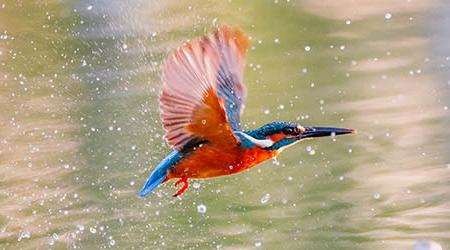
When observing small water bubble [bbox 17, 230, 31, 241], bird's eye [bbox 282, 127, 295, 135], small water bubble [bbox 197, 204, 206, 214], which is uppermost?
bird's eye [bbox 282, 127, 295, 135]

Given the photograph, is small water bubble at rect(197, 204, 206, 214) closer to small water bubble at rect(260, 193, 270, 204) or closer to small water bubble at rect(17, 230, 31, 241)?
small water bubble at rect(260, 193, 270, 204)

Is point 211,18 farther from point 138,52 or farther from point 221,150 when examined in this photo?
point 221,150

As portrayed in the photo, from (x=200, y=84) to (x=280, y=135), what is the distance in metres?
0.15

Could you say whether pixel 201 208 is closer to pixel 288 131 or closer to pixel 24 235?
pixel 24 235

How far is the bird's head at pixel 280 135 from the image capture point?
1.11 metres

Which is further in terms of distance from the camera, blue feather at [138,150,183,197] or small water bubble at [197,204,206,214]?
small water bubble at [197,204,206,214]

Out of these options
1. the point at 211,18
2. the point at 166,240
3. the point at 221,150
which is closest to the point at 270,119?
the point at 211,18

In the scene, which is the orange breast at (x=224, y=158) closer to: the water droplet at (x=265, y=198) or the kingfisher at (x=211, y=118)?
the kingfisher at (x=211, y=118)

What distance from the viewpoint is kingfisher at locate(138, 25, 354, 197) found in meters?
1.00

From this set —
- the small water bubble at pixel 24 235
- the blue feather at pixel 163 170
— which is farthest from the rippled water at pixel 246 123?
the blue feather at pixel 163 170

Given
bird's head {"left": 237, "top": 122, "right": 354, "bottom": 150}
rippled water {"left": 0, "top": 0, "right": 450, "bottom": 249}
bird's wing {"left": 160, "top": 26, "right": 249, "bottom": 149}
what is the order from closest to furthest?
bird's wing {"left": 160, "top": 26, "right": 249, "bottom": 149}
bird's head {"left": 237, "top": 122, "right": 354, "bottom": 150}
rippled water {"left": 0, "top": 0, "right": 450, "bottom": 249}

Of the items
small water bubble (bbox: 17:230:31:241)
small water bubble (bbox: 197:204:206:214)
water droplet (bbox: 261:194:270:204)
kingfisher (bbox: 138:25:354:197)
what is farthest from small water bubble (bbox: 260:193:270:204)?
kingfisher (bbox: 138:25:354:197)

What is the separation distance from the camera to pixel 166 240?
2.56m

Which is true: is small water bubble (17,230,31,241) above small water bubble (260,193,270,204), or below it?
below
